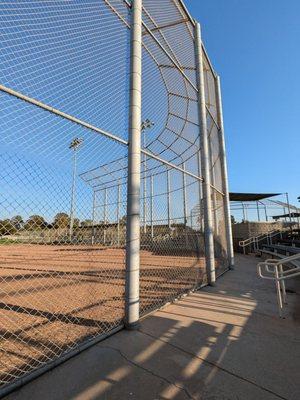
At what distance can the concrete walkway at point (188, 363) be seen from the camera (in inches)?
88.4

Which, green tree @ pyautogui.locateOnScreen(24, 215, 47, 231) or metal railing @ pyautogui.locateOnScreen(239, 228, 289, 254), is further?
metal railing @ pyautogui.locateOnScreen(239, 228, 289, 254)

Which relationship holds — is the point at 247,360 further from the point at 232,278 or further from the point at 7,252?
the point at 7,252

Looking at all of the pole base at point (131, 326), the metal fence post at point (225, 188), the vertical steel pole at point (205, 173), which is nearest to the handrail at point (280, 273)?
the vertical steel pole at point (205, 173)

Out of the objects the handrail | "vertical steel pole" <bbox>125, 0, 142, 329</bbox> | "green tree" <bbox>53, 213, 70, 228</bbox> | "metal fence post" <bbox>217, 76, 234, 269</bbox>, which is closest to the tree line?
"green tree" <bbox>53, 213, 70, 228</bbox>

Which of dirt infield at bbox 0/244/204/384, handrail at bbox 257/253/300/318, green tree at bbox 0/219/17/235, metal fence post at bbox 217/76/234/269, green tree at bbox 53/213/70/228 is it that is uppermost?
metal fence post at bbox 217/76/234/269

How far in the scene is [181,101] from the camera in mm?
8992

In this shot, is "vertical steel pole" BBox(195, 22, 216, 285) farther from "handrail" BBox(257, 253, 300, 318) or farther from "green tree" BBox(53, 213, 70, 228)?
"green tree" BBox(53, 213, 70, 228)

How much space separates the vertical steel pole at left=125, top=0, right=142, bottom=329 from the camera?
357 centimetres

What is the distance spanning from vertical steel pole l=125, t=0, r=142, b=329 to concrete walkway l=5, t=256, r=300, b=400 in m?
0.40

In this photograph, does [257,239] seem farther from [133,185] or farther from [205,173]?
[133,185]

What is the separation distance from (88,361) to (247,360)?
1573 mm

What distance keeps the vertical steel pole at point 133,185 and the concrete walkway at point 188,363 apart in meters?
0.40

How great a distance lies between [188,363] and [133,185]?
6.99 ft

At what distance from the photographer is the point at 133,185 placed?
3.73 metres
